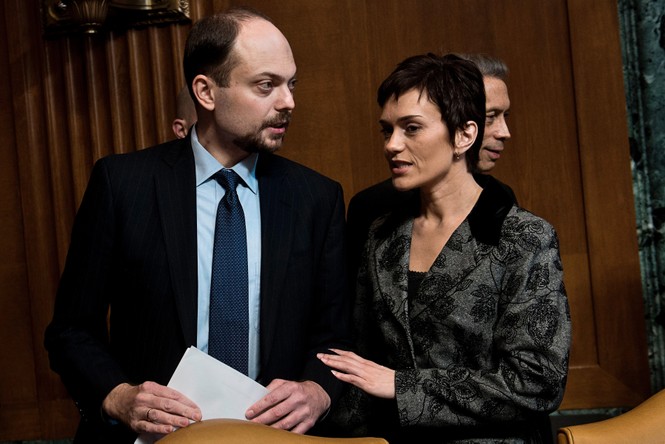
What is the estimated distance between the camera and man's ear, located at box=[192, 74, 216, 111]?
231cm

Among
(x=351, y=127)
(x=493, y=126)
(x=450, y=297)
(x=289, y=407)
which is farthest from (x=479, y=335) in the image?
(x=351, y=127)

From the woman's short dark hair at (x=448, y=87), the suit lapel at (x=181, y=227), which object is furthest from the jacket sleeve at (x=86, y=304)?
the woman's short dark hair at (x=448, y=87)

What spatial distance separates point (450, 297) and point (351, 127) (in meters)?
1.57

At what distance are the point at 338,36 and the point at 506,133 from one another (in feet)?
2.94

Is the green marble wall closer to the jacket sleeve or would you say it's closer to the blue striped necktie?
the blue striped necktie

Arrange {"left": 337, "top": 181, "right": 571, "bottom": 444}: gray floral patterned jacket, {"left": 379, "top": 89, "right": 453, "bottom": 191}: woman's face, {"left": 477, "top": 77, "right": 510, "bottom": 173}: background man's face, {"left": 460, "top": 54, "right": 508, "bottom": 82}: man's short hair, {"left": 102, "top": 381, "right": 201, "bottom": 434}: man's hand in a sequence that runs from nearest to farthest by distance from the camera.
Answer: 1. {"left": 102, "top": 381, "right": 201, "bottom": 434}: man's hand
2. {"left": 337, "top": 181, "right": 571, "bottom": 444}: gray floral patterned jacket
3. {"left": 379, "top": 89, "right": 453, "bottom": 191}: woman's face
4. {"left": 477, "top": 77, "right": 510, "bottom": 173}: background man's face
5. {"left": 460, "top": 54, "right": 508, "bottom": 82}: man's short hair

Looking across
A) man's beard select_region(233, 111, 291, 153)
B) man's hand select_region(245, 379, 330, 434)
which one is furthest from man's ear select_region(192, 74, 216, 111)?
man's hand select_region(245, 379, 330, 434)

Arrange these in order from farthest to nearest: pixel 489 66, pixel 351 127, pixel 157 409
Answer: pixel 351 127 < pixel 489 66 < pixel 157 409

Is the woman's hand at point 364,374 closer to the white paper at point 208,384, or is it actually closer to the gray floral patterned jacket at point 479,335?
the gray floral patterned jacket at point 479,335

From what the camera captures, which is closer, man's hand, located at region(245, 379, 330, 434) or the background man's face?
man's hand, located at region(245, 379, 330, 434)

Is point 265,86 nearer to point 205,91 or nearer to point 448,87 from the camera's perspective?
point 205,91

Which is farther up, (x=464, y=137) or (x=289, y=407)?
(x=464, y=137)

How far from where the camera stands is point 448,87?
7.27ft

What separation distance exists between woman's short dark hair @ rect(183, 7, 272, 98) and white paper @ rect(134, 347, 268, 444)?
2.44 ft
